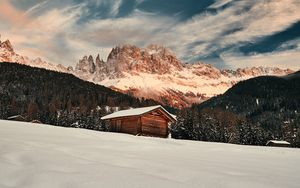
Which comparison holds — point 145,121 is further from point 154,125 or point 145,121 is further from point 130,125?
point 130,125

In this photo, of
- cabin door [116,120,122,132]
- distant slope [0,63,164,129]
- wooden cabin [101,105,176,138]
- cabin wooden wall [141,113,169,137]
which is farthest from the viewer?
distant slope [0,63,164,129]

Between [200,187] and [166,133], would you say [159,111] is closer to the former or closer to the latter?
[166,133]

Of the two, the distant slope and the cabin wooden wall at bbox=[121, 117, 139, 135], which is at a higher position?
the distant slope

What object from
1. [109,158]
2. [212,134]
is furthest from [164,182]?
[212,134]

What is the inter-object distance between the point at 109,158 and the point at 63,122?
349 feet

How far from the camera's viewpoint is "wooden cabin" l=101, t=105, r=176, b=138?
44.9m

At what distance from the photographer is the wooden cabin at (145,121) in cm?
4491

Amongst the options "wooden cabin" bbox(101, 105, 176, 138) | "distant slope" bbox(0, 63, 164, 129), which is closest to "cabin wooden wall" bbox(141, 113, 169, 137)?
"wooden cabin" bbox(101, 105, 176, 138)

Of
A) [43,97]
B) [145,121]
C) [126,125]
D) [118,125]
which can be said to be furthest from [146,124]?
[43,97]

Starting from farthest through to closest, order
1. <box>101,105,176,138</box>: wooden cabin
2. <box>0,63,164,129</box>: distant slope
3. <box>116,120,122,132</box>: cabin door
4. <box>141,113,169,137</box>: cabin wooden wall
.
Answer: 1. <box>0,63,164,129</box>: distant slope
2. <box>116,120,122,132</box>: cabin door
3. <box>141,113,169,137</box>: cabin wooden wall
4. <box>101,105,176,138</box>: wooden cabin

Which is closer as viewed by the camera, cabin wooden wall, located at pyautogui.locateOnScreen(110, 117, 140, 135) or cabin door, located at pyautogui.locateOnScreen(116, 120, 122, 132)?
cabin wooden wall, located at pyautogui.locateOnScreen(110, 117, 140, 135)

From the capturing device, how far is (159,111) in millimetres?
47250

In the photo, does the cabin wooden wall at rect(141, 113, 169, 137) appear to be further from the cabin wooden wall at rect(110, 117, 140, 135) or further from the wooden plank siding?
the cabin wooden wall at rect(110, 117, 140, 135)

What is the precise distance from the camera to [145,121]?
45.4m
